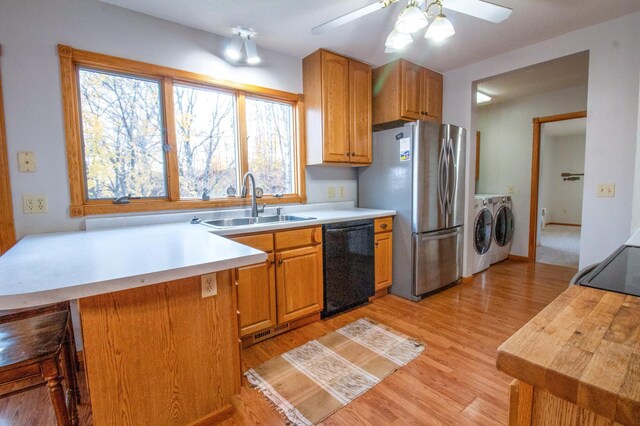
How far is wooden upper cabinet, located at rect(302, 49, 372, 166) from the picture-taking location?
108 inches

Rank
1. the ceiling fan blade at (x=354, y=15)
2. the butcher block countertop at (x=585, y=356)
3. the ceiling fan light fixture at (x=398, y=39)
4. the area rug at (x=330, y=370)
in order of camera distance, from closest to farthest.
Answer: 1. the butcher block countertop at (x=585, y=356)
2. the area rug at (x=330, y=370)
3. the ceiling fan blade at (x=354, y=15)
4. the ceiling fan light fixture at (x=398, y=39)

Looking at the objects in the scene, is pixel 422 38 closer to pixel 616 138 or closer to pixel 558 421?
pixel 616 138

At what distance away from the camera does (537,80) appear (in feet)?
11.8

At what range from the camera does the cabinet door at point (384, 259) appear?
285 cm

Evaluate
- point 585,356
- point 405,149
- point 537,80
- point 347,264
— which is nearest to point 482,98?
point 537,80

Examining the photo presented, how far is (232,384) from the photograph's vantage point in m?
1.40

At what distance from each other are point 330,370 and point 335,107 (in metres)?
2.23

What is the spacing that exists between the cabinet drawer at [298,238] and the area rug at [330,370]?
2.35 ft

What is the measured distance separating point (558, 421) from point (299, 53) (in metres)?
3.01

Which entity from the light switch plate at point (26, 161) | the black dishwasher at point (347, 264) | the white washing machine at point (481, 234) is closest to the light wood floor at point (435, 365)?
the black dishwasher at point (347, 264)

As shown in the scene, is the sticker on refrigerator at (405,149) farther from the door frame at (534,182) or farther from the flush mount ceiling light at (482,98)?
the door frame at (534,182)

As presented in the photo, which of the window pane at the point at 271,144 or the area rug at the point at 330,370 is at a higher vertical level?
the window pane at the point at 271,144

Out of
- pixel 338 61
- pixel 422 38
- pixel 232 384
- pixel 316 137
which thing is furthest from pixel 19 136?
pixel 422 38

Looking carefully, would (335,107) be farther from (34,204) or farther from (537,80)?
(537,80)
